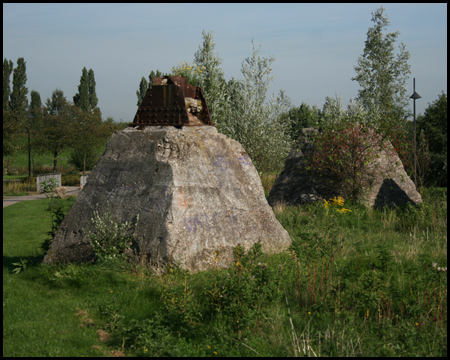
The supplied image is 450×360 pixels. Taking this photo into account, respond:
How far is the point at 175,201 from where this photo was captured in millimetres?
6855

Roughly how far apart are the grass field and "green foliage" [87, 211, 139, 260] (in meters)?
0.20

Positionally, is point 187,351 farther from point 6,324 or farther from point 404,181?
point 404,181

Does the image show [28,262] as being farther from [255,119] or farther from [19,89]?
[19,89]

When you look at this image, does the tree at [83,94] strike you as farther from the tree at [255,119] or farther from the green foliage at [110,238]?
the green foliage at [110,238]

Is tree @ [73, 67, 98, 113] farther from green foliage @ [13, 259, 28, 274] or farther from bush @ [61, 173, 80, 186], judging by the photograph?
green foliage @ [13, 259, 28, 274]

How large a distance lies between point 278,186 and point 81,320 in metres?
9.91

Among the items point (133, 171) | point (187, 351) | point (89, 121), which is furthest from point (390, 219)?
point (89, 121)

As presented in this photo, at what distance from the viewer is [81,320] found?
17.7 feet

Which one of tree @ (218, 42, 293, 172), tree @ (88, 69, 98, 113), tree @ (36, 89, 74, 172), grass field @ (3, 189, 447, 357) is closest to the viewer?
grass field @ (3, 189, 447, 357)

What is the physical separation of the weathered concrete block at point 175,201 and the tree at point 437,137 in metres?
15.2

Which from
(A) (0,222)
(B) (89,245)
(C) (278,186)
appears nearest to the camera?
(A) (0,222)

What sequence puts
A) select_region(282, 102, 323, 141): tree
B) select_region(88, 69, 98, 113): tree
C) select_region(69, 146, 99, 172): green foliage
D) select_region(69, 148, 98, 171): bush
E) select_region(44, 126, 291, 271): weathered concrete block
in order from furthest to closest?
select_region(88, 69, 98, 113): tree
select_region(282, 102, 323, 141): tree
select_region(69, 148, 98, 171): bush
select_region(69, 146, 99, 172): green foliage
select_region(44, 126, 291, 271): weathered concrete block

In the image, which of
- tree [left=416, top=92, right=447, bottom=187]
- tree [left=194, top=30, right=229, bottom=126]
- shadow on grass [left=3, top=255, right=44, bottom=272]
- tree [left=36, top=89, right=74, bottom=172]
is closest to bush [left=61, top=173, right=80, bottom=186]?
tree [left=36, top=89, right=74, bottom=172]

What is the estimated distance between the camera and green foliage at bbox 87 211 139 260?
681cm
